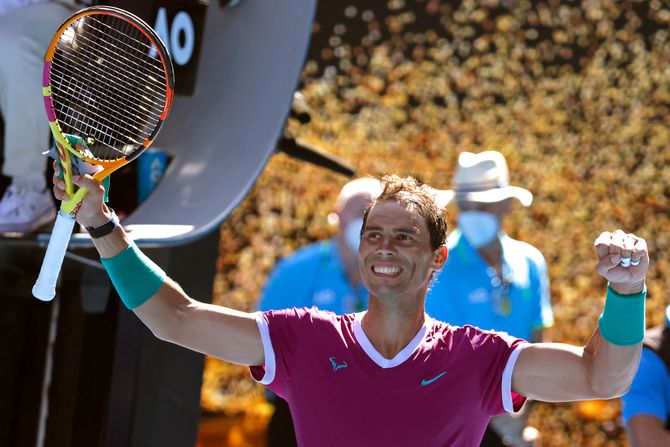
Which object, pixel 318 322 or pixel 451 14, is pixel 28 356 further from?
pixel 451 14

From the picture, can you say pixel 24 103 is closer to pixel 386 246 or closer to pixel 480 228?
pixel 386 246

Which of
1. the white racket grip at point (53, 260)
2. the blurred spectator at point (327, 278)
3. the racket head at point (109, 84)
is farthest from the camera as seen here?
the blurred spectator at point (327, 278)

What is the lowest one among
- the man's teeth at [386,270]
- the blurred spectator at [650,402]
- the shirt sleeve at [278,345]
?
the blurred spectator at [650,402]

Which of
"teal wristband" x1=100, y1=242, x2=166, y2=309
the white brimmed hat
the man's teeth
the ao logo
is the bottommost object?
"teal wristband" x1=100, y1=242, x2=166, y2=309

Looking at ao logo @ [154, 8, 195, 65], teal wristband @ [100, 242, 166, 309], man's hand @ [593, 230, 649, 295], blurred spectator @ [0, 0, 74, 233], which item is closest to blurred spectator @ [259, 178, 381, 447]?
ao logo @ [154, 8, 195, 65]

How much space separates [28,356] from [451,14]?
539cm

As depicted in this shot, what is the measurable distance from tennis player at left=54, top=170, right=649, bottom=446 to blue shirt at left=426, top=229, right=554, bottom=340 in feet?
5.70

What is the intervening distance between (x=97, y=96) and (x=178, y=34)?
87cm

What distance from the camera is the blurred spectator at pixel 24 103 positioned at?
3.95 m

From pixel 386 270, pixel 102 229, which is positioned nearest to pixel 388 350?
pixel 386 270

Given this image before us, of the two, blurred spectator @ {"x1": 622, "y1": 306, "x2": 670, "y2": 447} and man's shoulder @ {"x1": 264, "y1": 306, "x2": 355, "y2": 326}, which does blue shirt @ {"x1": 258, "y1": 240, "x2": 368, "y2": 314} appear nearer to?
blurred spectator @ {"x1": 622, "y1": 306, "x2": 670, "y2": 447}

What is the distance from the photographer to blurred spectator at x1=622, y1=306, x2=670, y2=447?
3.63m

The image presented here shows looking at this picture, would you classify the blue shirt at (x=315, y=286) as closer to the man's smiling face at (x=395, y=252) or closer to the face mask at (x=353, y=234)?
the face mask at (x=353, y=234)

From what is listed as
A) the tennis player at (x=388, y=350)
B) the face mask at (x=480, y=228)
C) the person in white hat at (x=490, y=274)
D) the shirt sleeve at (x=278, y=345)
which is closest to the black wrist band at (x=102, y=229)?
the tennis player at (x=388, y=350)
